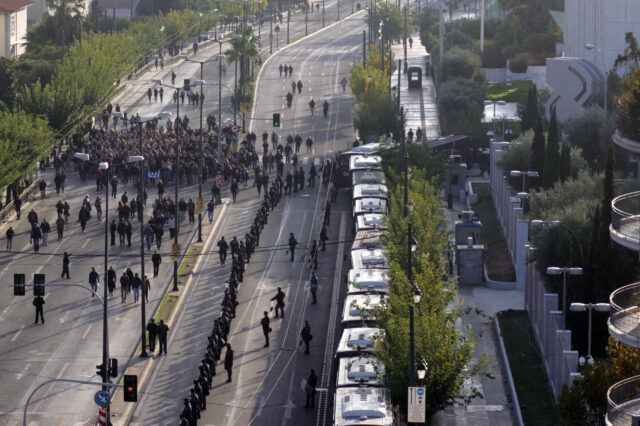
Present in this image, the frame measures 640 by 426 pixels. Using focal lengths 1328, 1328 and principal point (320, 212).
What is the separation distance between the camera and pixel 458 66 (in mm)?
112562

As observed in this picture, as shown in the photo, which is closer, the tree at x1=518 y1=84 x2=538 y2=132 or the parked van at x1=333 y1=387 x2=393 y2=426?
the parked van at x1=333 y1=387 x2=393 y2=426

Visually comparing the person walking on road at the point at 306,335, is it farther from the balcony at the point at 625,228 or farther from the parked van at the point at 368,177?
the parked van at the point at 368,177

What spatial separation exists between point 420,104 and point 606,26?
96.6 feet

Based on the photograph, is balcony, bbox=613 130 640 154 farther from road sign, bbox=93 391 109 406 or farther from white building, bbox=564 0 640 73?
white building, bbox=564 0 640 73

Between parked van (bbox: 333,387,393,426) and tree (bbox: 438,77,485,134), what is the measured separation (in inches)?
2267

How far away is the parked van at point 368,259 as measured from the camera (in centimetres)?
5594

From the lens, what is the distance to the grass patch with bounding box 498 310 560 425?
1725 inches

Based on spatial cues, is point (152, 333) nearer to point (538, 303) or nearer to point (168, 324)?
point (168, 324)

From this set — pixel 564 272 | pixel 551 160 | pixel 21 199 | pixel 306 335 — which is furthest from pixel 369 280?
pixel 21 199

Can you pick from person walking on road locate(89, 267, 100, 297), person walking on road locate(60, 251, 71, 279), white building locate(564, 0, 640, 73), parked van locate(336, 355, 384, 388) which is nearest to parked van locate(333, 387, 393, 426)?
parked van locate(336, 355, 384, 388)

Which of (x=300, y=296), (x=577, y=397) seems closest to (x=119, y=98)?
(x=300, y=296)

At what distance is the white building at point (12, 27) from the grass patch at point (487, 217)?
58.8 meters

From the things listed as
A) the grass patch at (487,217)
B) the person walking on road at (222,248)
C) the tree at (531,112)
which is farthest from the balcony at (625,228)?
the tree at (531,112)

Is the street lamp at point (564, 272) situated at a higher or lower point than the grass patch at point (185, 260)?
higher
